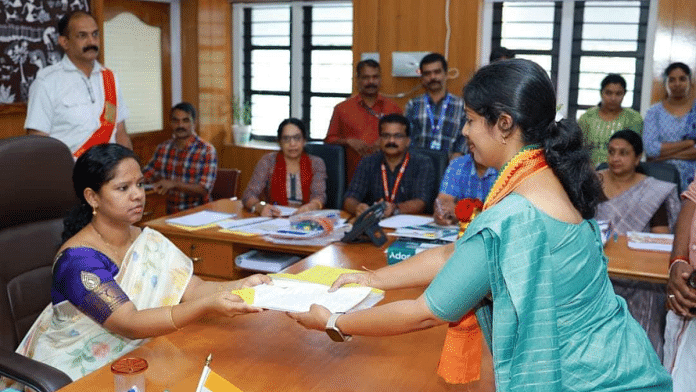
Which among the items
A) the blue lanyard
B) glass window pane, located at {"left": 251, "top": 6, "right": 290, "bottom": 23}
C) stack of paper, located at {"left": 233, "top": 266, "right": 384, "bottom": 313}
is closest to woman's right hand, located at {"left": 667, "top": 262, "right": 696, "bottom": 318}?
stack of paper, located at {"left": 233, "top": 266, "right": 384, "bottom": 313}

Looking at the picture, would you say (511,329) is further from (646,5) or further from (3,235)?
(646,5)

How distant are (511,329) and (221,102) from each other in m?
5.80

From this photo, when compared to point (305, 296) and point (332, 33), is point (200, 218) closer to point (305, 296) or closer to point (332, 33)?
point (305, 296)

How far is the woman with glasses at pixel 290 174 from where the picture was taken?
4316 mm

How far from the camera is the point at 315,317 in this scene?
1.69 metres

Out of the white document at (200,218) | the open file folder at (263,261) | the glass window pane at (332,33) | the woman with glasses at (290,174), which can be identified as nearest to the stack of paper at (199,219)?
the white document at (200,218)

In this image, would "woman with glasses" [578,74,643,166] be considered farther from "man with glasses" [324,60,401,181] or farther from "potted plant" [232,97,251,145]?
"potted plant" [232,97,251,145]

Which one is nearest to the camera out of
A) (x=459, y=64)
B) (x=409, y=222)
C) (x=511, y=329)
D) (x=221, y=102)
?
(x=511, y=329)

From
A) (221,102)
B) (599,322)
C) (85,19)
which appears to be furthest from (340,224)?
(221,102)

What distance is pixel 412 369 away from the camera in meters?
1.79

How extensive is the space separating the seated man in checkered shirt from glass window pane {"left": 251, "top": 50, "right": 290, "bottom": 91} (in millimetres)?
2103

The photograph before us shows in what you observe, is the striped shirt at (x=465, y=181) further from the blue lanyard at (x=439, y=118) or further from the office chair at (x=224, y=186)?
the office chair at (x=224, y=186)

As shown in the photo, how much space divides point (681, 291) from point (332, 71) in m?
4.67

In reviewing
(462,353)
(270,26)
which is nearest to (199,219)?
(462,353)
